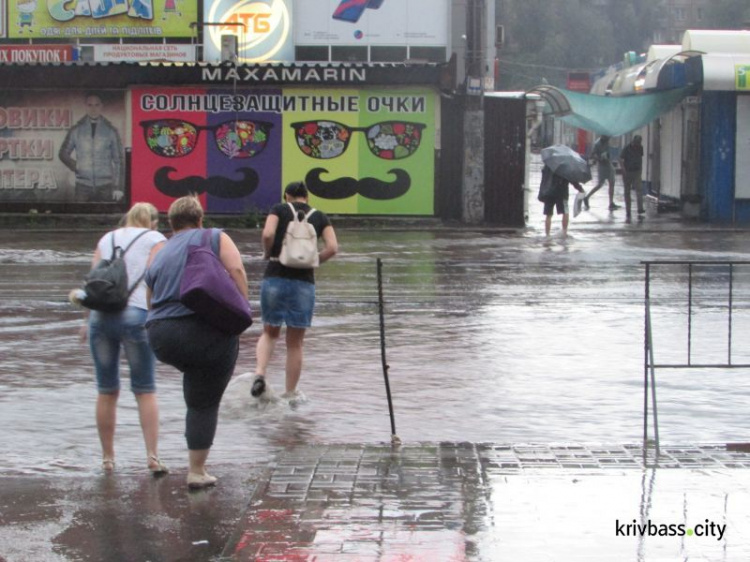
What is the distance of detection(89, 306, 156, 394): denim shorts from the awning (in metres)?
19.7

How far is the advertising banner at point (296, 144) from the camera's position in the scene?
83.9ft

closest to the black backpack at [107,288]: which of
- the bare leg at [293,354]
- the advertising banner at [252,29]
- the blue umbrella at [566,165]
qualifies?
the bare leg at [293,354]

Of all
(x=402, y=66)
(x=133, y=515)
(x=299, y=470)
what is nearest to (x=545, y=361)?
(x=299, y=470)

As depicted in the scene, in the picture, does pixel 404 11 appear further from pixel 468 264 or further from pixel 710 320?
pixel 710 320

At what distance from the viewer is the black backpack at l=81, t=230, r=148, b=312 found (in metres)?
7.12

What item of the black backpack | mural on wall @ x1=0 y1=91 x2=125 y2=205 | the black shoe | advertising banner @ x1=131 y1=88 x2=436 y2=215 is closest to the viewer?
the black backpack

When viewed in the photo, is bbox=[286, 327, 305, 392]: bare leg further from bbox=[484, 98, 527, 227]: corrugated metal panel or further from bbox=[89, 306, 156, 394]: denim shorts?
bbox=[484, 98, 527, 227]: corrugated metal panel

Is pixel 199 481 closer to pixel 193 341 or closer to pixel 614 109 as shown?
pixel 193 341

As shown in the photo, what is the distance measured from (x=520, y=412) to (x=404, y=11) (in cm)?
2048

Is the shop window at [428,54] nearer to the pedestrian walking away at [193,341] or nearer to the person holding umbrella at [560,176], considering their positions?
the person holding umbrella at [560,176]

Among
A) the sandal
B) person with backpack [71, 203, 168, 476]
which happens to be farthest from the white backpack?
the sandal

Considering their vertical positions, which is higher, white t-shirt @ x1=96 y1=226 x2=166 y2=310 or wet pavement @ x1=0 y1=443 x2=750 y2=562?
white t-shirt @ x1=96 y1=226 x2=166 y2=310

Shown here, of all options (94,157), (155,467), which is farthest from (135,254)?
(94,157)

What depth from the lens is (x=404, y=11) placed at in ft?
92.4
